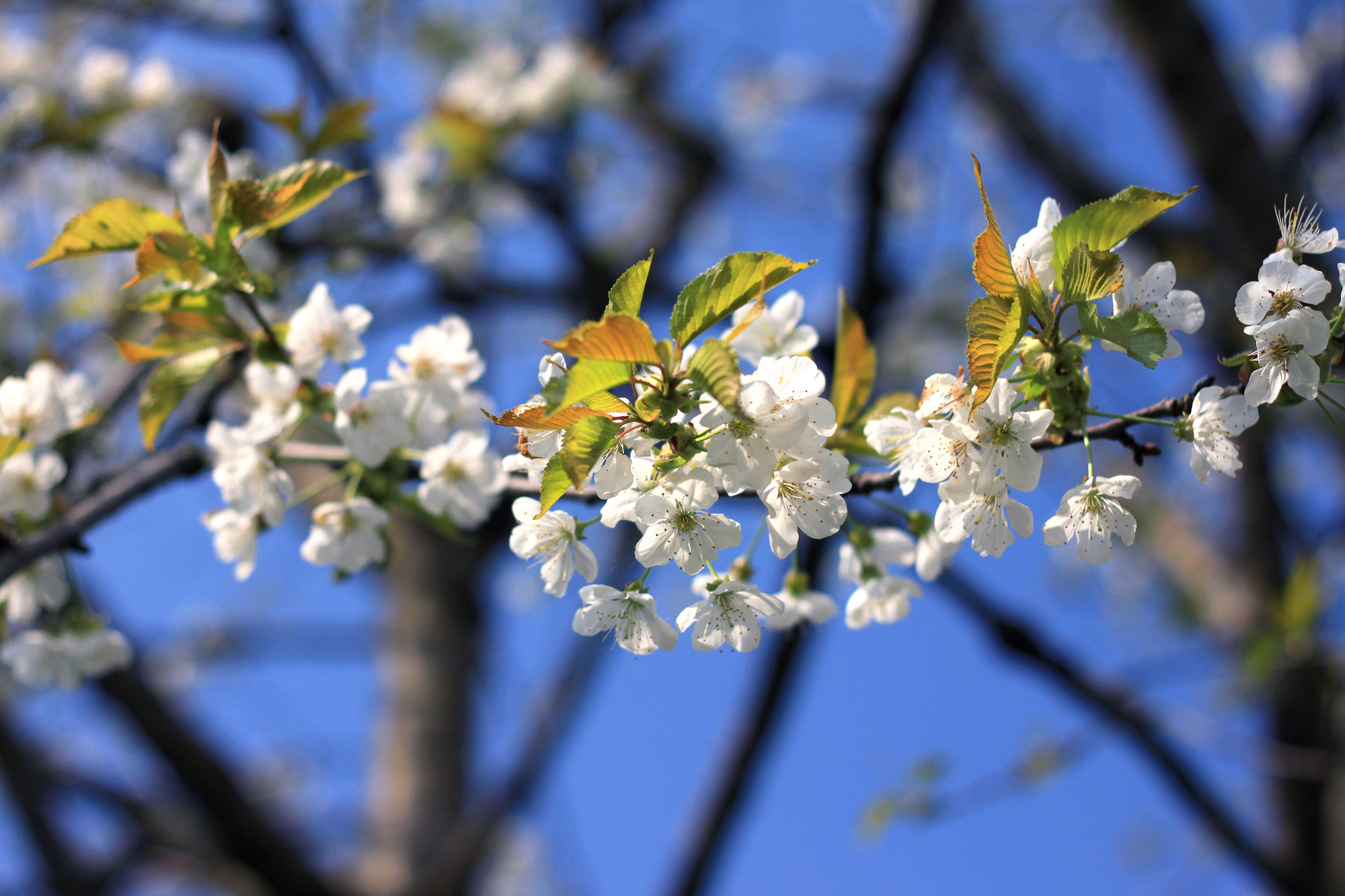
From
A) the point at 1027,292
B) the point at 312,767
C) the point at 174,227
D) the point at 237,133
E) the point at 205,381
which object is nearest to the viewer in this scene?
the point at 1027,292

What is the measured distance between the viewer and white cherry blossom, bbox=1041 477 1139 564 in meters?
0.85

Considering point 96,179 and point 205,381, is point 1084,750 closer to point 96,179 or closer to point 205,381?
point 205,381

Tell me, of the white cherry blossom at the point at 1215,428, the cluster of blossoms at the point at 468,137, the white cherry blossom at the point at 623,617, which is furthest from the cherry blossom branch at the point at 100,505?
the cluster of blossoms at the point at 468,137

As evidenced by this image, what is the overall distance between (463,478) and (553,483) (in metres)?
0.39

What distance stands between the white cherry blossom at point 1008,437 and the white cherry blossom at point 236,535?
95 centimetres

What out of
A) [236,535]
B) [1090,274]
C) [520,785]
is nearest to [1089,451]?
[1090,274]

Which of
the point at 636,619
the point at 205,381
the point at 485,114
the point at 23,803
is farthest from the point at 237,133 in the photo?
the point at 636,619

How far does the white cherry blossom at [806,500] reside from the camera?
32.2 inches

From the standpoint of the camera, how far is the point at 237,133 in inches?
177

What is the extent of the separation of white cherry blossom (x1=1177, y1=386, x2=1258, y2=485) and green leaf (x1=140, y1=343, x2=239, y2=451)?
44.7 inches

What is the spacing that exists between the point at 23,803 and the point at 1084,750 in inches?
147

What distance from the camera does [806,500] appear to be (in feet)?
2.79

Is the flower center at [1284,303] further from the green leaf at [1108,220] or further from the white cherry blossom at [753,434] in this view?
the white cherry blossom at [753,434]

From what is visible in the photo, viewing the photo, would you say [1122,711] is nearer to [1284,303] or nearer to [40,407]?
[1284,303]
